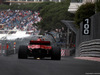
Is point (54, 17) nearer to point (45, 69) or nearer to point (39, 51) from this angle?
point (39, 51)

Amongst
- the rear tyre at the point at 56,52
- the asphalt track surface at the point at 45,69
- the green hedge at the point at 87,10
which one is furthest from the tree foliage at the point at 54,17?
the asphalt track surface at the point at 45,69

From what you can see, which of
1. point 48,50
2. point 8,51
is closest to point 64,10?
point 8,51

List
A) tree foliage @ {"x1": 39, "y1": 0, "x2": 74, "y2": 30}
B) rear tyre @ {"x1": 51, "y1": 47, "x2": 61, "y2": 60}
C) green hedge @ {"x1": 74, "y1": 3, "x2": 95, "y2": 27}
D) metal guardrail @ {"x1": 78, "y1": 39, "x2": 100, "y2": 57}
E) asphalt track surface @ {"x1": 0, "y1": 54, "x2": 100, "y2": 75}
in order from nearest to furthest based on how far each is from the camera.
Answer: asphalt track surface @ {"x1": 0, "y1": 54, "x2": 100, "y2": 75}, rear tyre @ {"x1": 51, "y1": 47, "x2": 61, "y2": 60}, metal guardrail @ {"x1": 78, "y1": 39, "x2": 100, "y2": 57}, green hedge @ {"x1": 74, "y1": 3, "x2": 95, "y2": 27}, tree foliage @ {"x1": 39, "y1": 0, "x2": 74, "y2": 30}

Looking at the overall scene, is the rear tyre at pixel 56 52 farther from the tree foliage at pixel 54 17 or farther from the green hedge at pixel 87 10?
the tree foliage at pixel 54 17

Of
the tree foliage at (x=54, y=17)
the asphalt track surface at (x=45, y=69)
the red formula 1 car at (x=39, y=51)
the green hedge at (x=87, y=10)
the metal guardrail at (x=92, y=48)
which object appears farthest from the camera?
the tree foliage at (x=54, y=17)

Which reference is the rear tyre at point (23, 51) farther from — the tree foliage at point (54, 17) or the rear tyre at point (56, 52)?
the tree foliage at point (54, 17)

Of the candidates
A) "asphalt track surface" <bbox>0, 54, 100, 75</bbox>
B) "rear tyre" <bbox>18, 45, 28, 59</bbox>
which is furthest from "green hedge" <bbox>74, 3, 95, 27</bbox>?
"asphalt track surface" <bbox>0, 54, 100, 75</bbox>

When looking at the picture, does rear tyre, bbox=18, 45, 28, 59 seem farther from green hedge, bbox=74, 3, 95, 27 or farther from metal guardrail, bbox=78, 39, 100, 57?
green hedge, bbox=74, 3, 95, 27

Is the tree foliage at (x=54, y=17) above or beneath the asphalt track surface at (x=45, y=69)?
above

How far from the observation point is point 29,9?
147 m

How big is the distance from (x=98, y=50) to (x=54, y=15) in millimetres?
40441

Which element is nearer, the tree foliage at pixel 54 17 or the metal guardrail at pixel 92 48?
the metal guardrail at pixel 92 48

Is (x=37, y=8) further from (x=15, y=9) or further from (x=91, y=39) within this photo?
(x=91, y=39)

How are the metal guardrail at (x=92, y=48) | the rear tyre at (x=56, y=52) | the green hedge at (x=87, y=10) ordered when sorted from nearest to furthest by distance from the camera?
the rear tyre at (x=56, y=52)
the metal guardrail at (x=92, y=48)
the green hedge at (x=87, y=10)
